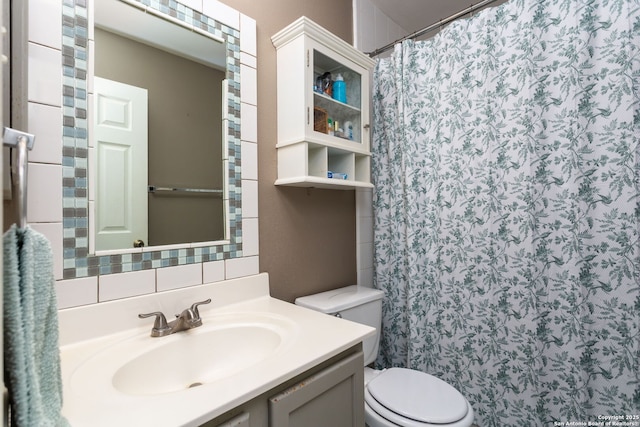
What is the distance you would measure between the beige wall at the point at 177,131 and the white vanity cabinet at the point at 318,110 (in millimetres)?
282

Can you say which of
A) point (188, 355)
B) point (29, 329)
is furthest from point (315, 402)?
point (29, 329)

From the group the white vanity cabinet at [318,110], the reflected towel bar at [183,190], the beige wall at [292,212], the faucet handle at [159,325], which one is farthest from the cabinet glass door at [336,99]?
the faucet handle at [159,325]

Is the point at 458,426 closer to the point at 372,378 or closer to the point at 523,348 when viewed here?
the point at 372,378

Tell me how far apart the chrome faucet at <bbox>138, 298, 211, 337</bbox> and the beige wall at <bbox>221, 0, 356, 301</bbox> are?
37 centimetres

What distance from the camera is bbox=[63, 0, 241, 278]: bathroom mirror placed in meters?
0.87

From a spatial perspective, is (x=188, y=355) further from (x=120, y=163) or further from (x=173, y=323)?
(x=120, y=163)

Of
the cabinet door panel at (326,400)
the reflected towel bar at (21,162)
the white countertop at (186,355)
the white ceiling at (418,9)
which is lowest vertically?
the cabinet door panel at (326,400)

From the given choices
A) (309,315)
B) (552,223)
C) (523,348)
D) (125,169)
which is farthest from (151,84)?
(523,348)

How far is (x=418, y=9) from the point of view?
2.02 meters

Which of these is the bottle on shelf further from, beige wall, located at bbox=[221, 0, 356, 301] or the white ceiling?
the white ceiling

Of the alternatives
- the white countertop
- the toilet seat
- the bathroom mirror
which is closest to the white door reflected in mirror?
the bathroom mirror

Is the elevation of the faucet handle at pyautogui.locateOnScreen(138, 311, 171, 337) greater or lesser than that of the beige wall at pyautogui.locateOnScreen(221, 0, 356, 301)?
lesser

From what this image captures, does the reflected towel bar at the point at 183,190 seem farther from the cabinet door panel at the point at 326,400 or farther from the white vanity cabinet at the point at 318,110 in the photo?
the cabinet door panel at the point at 326,400

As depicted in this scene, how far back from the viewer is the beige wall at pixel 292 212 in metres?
1.30
